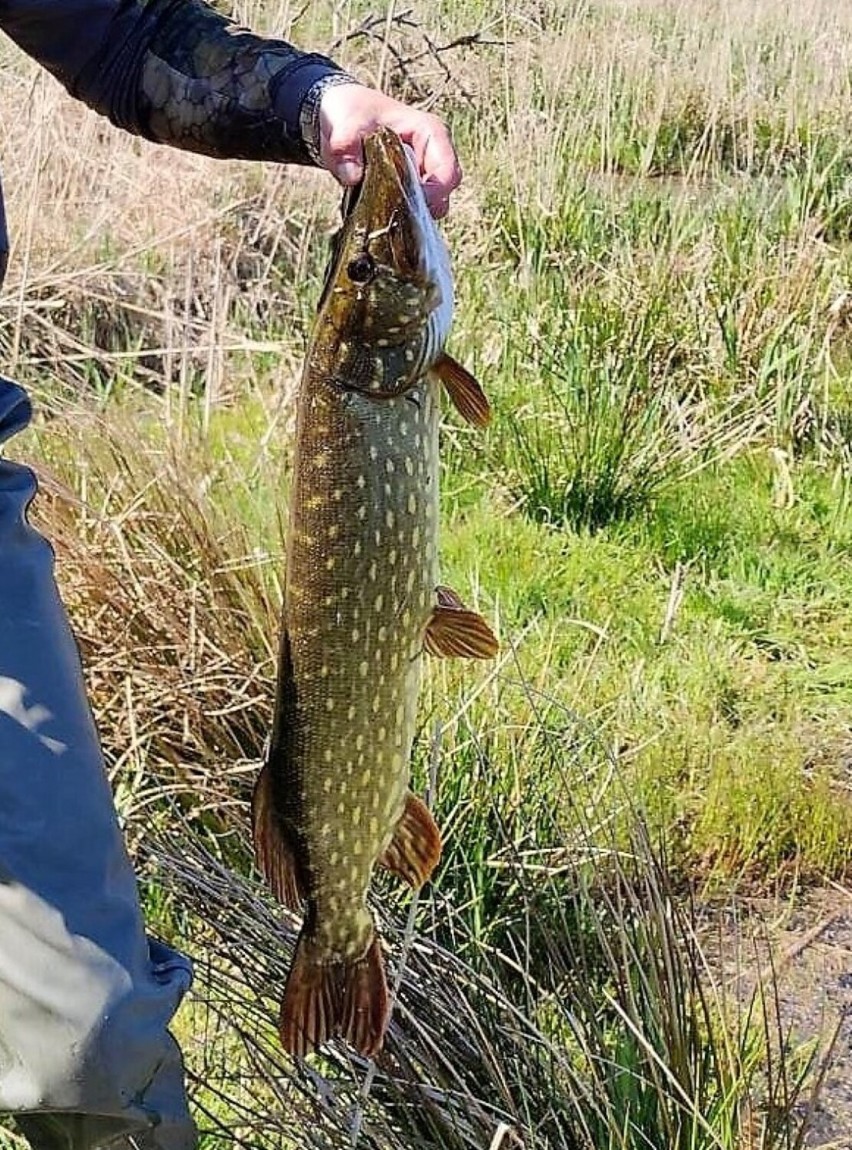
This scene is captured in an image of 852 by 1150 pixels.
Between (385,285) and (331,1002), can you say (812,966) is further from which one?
(385,285)

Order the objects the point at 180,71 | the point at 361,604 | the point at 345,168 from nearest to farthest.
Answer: the point at 361,604 < the point at 345,168 < the point at 180,71

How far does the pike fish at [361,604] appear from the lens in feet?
5.21

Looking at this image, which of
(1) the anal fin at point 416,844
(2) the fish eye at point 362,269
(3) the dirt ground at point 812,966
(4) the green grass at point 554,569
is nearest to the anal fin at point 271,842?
(1) the anal fin at point 416,844

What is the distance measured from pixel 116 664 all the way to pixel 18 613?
1172mm

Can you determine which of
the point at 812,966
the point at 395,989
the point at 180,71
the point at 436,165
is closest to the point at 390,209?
the point at 436,165

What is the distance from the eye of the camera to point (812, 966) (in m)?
2.72

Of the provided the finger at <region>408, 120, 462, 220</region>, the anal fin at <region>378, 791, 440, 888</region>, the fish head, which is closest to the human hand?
the finger at <region>408, 120, 462, 220</region>

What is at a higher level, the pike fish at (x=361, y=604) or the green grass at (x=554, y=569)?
the pike fish at (x=361, y=604)

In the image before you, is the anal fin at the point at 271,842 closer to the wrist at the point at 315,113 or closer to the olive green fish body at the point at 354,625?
the olive green fish body at the point at 354,625

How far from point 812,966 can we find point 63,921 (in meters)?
1.47

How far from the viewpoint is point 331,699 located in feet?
5.48

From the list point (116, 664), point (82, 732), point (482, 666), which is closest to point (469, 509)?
point (482, 666)

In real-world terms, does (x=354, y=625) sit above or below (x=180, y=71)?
below

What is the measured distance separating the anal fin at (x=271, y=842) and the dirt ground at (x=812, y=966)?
93 cm
